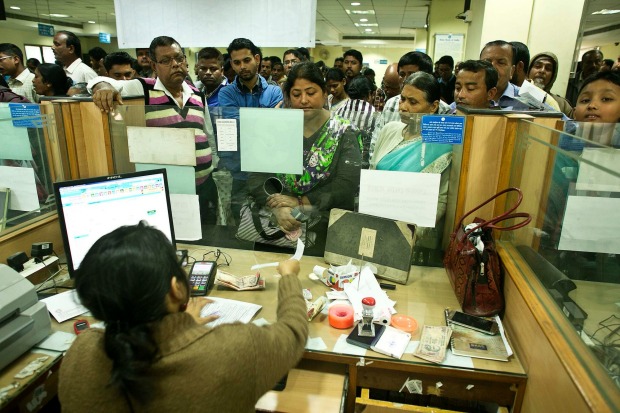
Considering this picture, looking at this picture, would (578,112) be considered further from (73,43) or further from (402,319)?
(73,43)

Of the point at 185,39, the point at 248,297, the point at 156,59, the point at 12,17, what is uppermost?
the point at 12,17

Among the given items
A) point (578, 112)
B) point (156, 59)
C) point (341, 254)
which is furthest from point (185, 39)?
point (578, 112)

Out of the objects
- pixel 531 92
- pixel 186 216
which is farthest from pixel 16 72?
pixel 531 92

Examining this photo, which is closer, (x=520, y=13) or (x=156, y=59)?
(x=156, y=59)

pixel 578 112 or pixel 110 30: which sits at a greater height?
pixel 110 30

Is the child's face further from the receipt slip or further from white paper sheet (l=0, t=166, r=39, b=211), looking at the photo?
white paper sheet (l=0, t=166, r=39, b=211)

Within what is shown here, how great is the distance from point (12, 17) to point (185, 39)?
10923 millimetres

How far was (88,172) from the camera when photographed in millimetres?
1854

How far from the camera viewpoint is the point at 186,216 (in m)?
1.83

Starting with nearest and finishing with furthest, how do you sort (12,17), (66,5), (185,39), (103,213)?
(103,213), (185,39), (66,5), (12,17)

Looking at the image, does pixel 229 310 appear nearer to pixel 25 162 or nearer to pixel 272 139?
pixel 272 139

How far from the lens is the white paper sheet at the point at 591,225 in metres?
1.18

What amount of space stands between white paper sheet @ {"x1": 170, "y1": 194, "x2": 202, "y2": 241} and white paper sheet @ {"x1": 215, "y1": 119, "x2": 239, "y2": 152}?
0.26 meters

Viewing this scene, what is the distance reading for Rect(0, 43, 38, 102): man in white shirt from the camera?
12.4ft
